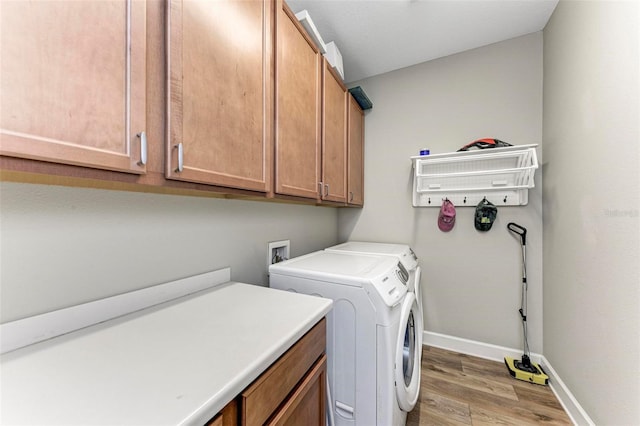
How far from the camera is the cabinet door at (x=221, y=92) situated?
75cm

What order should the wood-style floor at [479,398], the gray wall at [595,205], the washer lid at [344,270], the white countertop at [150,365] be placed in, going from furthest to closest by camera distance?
the wood-style floor at [479,398], the washer lid at [344,270], the gray wall at [595,205], the white countertop at [150,365]

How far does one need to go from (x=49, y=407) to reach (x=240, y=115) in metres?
0.94

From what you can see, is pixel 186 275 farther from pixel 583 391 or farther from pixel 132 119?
pixel 583 391

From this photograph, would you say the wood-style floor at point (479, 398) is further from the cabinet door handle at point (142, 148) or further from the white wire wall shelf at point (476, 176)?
the cabinet door handle at point (142, 148)

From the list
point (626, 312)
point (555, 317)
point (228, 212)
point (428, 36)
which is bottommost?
point (555, 317)

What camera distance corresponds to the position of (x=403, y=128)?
2381 mm

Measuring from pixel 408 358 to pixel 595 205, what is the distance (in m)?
1.27

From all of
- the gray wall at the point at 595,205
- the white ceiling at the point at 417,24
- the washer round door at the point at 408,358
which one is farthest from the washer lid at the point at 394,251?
the white ceiling at the point at 417,24

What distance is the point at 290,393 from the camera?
75cm

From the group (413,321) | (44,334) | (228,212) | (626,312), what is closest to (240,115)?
(228,212)

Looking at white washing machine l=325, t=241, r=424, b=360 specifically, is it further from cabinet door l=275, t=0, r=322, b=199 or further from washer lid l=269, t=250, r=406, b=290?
cabinet door l=275, t=0, r=322, b=199

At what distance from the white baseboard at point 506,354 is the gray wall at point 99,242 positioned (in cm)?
192

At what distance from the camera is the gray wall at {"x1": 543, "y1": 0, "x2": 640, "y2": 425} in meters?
1.01

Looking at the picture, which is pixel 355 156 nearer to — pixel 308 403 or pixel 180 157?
pixel 180 157
